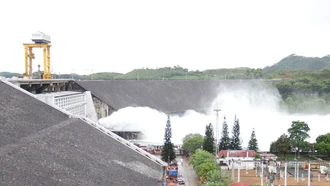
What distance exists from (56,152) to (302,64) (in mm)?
127289

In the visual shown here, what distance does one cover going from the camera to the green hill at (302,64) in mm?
125125

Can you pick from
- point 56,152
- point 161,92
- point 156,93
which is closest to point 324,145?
point 56,152

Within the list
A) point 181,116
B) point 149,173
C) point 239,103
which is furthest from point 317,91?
point 149,173

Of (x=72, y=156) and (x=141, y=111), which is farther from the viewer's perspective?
(x=141, y=111)

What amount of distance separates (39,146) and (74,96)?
18.6 meters

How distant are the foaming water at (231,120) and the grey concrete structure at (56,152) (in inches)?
496

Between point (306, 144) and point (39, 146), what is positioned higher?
point (39, 146)

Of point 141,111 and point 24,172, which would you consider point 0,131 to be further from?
point 141,111

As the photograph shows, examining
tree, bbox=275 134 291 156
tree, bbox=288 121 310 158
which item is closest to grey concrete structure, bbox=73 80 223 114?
tree, bbox=275 134 291 156

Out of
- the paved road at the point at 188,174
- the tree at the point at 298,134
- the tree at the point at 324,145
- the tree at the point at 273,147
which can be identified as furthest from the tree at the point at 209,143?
the tree at the point at 324,145

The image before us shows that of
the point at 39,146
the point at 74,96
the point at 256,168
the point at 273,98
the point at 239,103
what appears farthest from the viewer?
the point at 273,98

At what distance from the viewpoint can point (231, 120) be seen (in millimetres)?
43375

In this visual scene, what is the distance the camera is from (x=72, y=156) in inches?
651

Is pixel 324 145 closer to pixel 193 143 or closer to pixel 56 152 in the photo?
pixel 193 143
